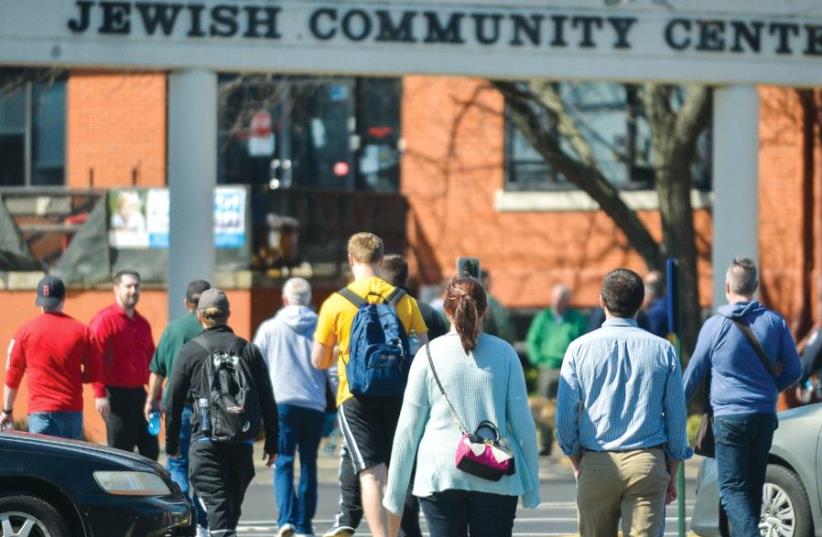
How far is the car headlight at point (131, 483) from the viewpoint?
892 centimetres

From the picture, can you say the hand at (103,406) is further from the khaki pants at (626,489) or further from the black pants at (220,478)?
the khaki pants at (626,489)

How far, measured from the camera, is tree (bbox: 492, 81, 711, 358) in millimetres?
19000

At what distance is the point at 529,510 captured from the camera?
14.3 m

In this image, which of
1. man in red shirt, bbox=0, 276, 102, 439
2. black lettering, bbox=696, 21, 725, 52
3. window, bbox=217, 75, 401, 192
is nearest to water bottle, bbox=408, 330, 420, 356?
man in red shirt, bbox=0, 276, 102, 439

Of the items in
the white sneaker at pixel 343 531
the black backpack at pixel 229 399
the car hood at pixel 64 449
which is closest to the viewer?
the car hood at pixel 64 449

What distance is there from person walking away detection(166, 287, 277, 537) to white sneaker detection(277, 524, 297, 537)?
1503 mm

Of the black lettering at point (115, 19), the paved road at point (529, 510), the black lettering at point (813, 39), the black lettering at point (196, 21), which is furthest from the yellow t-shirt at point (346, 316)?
the black lettering at point (813, 39)

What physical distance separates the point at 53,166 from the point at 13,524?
14.4m

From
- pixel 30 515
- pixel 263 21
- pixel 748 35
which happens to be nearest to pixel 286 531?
pixel 30 515

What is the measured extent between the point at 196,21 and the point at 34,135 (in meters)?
8.45

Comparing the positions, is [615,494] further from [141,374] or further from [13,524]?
[141,374]

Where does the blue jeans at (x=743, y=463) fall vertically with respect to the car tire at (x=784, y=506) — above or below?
above

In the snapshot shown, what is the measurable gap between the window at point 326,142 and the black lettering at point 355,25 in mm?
7650

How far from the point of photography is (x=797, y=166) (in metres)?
22.0
